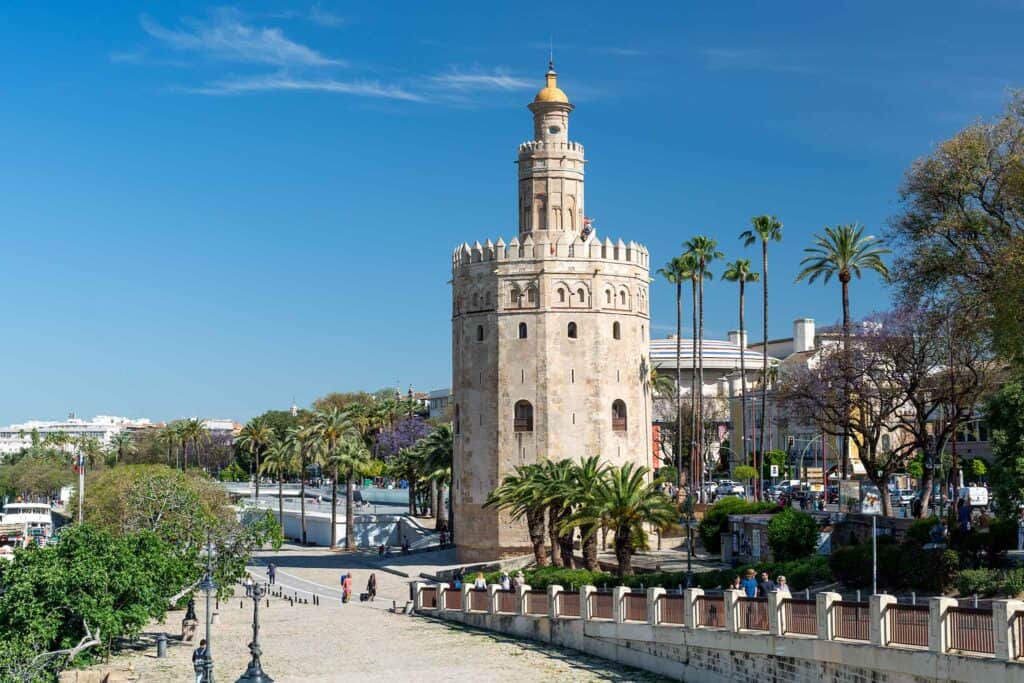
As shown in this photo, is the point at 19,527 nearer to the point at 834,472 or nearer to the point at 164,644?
the point at 834,472

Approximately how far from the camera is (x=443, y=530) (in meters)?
68.4

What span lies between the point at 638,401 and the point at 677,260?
13.5 metres

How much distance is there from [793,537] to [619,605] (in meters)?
12.0

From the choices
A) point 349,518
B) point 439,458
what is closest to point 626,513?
point 439,458

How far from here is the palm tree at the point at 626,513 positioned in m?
40.9

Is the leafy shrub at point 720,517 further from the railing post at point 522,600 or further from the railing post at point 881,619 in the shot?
the railing post at point 881,619

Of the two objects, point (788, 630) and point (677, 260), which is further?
point (677, 260)

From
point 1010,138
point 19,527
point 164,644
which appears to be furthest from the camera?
point 19,527

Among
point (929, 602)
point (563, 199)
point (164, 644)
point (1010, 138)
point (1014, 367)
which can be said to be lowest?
point (164, 644)

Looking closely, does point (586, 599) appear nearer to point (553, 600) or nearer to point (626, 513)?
point (553, 600)

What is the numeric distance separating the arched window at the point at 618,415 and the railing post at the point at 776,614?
31.4 meters

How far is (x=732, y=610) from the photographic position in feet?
86.8

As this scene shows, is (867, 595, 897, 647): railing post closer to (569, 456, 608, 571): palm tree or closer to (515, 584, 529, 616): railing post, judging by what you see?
(515, 584, 529, 616): railing post

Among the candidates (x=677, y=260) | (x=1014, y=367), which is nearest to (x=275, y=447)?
(x=677, y=260)
